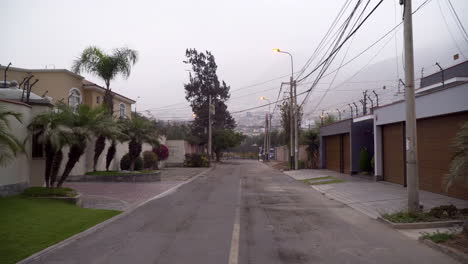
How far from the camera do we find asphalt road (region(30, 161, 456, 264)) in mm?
6789

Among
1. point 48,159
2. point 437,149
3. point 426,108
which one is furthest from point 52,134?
point 437,149

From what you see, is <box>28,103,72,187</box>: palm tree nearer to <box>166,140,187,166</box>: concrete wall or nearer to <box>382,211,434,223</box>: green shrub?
<box>382,211,434,223</box>: green shrub

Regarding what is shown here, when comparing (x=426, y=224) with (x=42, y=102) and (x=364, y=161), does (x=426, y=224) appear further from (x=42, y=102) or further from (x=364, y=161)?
(x=364, y=161)

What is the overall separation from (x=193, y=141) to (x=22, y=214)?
1652 inches

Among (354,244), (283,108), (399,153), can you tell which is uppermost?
(283,108)

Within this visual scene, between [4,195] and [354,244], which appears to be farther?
[4,195]

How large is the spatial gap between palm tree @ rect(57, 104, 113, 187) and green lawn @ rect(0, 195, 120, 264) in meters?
2.19

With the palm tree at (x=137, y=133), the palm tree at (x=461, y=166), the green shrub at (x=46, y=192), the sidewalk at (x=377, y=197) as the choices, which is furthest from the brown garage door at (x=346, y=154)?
the green shrub at (x=46, y=192)

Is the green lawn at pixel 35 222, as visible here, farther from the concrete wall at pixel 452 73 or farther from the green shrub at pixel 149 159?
the green shrub at pixel 149 159

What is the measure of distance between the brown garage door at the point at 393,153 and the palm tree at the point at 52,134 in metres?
14.1

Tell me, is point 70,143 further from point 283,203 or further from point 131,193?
point 283,203

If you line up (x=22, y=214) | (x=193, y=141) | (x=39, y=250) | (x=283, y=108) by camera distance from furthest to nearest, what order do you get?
1. (x=193, y=141)
2. (x=283, y=108)
3. (x=22, y=214)
4. (x=39, y=250)

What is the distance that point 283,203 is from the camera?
1390 cm

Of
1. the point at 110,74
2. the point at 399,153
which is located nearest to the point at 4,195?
the point at 110,74
